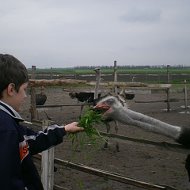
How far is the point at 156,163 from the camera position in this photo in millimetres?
6453

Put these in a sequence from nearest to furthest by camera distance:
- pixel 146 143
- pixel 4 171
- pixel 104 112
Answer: pixel 4 171 → pixel 104 112 → pixel 146 143

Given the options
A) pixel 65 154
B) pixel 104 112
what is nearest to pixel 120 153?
pixel 65 154

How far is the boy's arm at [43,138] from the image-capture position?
2.36 m

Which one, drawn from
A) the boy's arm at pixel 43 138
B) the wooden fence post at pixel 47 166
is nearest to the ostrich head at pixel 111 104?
the wooden fence post at pixel 47 166

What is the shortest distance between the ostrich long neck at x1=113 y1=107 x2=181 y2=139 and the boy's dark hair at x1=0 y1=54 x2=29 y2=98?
1.80 m

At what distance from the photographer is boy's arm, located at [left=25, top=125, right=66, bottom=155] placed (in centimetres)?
236

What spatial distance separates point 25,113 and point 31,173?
11484mm

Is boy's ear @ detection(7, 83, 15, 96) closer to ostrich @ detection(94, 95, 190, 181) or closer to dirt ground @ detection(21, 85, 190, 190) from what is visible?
ostrich @ detection(94, 95, 190, 181)

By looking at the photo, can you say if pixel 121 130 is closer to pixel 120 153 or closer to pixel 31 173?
pixel 120 153

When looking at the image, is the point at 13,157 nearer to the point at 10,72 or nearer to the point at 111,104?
the point at 10,72

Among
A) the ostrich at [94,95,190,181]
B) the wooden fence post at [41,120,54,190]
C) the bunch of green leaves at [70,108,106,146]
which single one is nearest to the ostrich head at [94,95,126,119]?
the ostrich at [94,95,190,181]

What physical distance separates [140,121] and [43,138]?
5.16ft

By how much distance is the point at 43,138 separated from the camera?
240 cm

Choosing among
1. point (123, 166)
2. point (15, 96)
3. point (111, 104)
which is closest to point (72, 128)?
A: point (15, 96)
